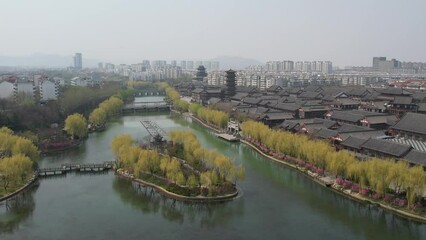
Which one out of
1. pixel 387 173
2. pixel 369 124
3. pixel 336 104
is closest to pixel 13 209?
pixel 387 173

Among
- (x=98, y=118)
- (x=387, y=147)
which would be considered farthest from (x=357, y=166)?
(x=98, y=118)

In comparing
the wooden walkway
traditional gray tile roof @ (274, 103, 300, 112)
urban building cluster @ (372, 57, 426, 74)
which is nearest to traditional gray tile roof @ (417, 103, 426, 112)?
traditional gray tile roof @ (274, 103, 300, 112)

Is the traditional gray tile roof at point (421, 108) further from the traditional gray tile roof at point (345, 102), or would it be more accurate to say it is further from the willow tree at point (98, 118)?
the willow tree at point (98, 118)

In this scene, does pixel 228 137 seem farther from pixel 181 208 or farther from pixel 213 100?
pixel 213 100

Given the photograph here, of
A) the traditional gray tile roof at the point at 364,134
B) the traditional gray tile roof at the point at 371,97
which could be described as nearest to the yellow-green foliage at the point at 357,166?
the traditional gray tile roof at the point at 364,134

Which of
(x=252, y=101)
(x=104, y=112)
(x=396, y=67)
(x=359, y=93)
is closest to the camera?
(x=104, y=112)

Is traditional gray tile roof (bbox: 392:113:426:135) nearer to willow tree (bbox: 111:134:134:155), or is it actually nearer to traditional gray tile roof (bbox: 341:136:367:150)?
traditional gray tile roof (bbox: 341:136:367:150)

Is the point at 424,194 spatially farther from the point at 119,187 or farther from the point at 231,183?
the point at 119,187
